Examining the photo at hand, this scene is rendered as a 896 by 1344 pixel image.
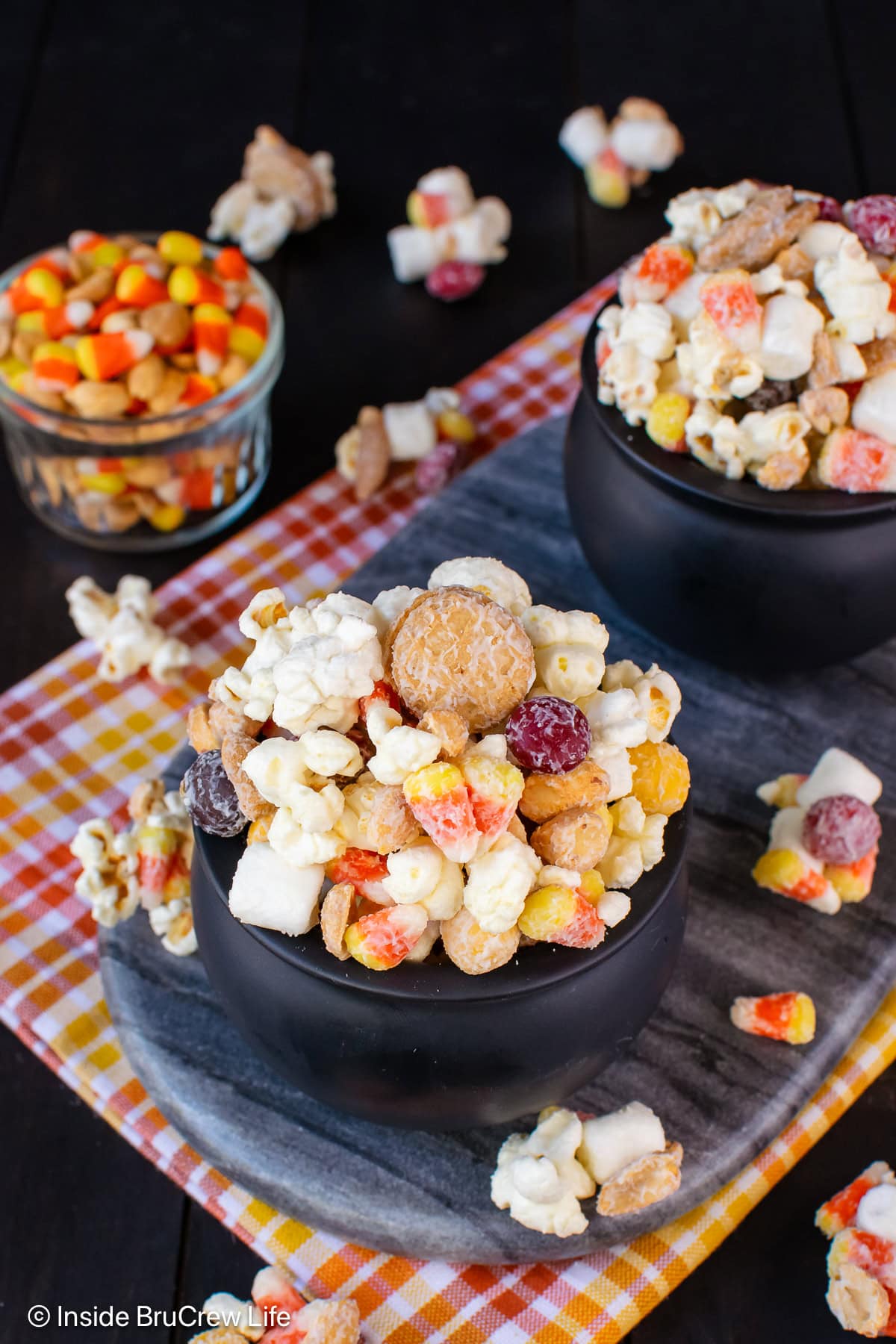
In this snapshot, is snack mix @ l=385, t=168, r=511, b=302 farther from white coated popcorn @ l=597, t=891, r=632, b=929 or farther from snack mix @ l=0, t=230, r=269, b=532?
white coated popcorn @ l=597, t=891, r=632, b=929

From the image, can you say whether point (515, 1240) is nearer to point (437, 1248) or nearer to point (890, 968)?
point (437, 1248)

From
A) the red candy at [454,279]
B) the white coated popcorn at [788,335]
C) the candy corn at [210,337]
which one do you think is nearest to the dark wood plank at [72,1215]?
the candy corn at [210,337]

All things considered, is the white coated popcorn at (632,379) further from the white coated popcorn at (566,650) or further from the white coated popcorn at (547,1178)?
the white coated popcorn at (547,1178)

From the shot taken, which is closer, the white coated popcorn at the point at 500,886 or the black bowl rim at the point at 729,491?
the white coated popcorn at the point at 500,886

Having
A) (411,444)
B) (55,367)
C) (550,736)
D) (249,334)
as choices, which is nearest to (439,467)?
(411,444)

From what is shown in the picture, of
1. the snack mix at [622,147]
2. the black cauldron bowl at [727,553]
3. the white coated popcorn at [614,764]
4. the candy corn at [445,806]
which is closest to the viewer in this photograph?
the candy corn at [445,806]

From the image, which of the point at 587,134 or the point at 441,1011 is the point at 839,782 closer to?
the point at 441,1011
